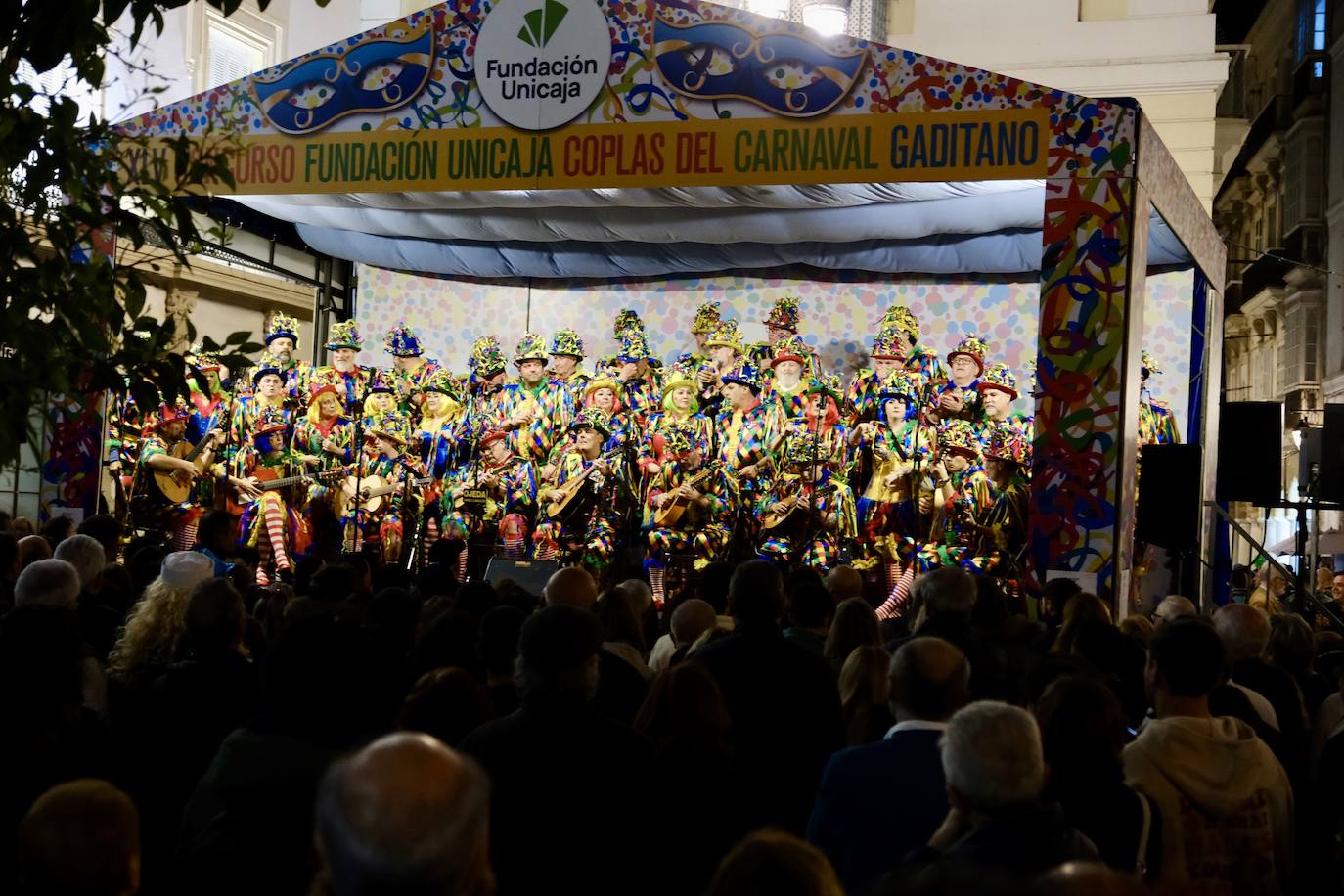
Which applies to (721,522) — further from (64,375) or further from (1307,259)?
(1307,259)

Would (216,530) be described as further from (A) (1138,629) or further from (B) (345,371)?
(B) (345,371)

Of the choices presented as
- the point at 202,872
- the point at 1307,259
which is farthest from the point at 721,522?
the point at 1307,259

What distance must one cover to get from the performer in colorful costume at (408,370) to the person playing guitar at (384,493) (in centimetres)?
60

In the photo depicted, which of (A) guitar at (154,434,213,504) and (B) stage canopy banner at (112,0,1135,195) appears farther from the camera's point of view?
(A) guitar at (154,434,213,504)

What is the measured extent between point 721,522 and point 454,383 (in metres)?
3.22

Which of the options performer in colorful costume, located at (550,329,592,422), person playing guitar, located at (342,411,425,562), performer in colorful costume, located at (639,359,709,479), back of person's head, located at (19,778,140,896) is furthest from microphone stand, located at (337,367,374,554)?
back of person's head, located at (19,778,140,896)

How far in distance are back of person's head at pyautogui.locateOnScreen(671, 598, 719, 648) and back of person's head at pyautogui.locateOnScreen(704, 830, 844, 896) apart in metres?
3.34

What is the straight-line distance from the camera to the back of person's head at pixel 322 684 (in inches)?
120

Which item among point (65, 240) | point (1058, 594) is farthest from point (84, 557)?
point (1058, 594)

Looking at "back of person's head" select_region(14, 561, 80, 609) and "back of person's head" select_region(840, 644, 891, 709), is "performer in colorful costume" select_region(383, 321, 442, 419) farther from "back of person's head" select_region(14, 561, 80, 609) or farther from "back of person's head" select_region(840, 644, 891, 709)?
"back of person's head" select_region(840, 644, 891, 709)

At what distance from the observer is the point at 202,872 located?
2.77 metres

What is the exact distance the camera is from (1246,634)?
554 cm

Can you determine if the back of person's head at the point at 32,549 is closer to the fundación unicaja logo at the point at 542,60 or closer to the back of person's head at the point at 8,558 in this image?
the back of person's head at the point at 8,558

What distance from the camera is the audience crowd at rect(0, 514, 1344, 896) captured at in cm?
207
